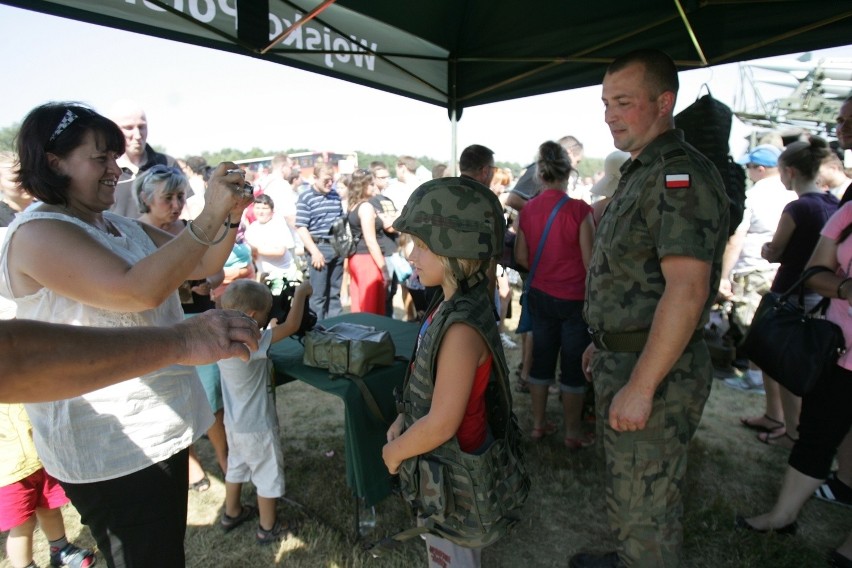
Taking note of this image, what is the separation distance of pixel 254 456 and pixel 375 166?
202 inches

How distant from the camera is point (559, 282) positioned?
3.14 meters

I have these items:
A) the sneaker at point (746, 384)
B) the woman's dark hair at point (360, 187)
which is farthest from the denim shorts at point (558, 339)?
the woman's dark hair at point (360, 187)

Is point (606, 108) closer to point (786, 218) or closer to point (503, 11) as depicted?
point (503, 11)

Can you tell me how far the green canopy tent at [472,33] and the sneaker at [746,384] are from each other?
3.05 meters

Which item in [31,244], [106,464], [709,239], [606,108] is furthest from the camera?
[606,108]

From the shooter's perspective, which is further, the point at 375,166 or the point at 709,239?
the point at 375,166

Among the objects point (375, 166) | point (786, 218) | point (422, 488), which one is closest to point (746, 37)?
point (786, 218)

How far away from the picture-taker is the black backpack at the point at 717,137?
2.59m

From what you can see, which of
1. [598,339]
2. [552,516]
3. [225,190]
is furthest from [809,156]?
[225,190]

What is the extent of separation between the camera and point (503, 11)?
305cm

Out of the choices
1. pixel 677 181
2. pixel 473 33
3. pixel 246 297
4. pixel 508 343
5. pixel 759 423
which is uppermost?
pixel 473 33

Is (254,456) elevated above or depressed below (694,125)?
below

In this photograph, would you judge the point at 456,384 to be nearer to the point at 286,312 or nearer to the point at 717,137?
the point at 286,312

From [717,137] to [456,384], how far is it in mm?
2257
